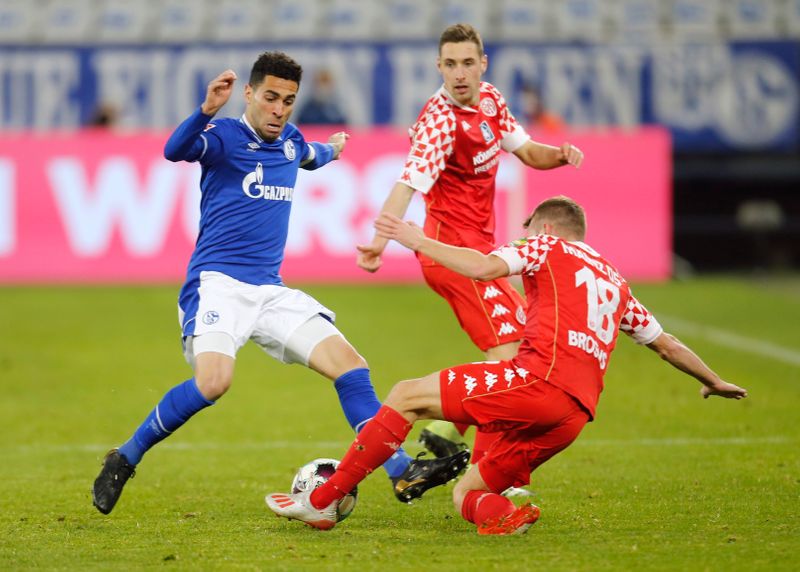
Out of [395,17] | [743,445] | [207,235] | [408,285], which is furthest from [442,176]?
[395,17]

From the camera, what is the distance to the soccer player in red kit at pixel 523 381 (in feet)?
18.2

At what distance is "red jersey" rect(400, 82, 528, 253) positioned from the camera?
6695 mm

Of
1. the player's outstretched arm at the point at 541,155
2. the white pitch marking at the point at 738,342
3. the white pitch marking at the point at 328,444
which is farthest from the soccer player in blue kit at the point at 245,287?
the white pitch marking at the point at 738,342

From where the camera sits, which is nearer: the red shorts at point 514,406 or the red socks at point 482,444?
the red shorts at point 514,406

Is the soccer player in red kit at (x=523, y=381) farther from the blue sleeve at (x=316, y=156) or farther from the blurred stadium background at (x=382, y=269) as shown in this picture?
the blue sleeve at (x=316, y=156)

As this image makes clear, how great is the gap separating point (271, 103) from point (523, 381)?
6.18 feet

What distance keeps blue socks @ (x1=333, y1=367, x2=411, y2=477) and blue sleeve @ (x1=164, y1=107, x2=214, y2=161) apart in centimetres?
125

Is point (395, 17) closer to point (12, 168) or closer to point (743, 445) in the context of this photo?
point (12, 168)

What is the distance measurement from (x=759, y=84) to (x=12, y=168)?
1019cm

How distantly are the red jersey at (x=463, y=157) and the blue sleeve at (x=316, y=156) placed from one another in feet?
1.45

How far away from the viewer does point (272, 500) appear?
590 centimetres

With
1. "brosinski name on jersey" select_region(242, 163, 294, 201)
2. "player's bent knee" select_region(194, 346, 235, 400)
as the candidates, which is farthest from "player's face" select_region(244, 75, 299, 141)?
"player's bent knee" select_region(194, 346, 235, 400)

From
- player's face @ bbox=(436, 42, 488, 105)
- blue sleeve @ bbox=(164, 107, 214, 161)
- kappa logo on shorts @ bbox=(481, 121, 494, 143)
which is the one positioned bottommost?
kappa logo on shorts @ bbox=(481, 121, 494, 143)

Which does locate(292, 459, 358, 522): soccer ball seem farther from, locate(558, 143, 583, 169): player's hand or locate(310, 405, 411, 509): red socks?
locate(558, 143, 583, 169): player's hand
